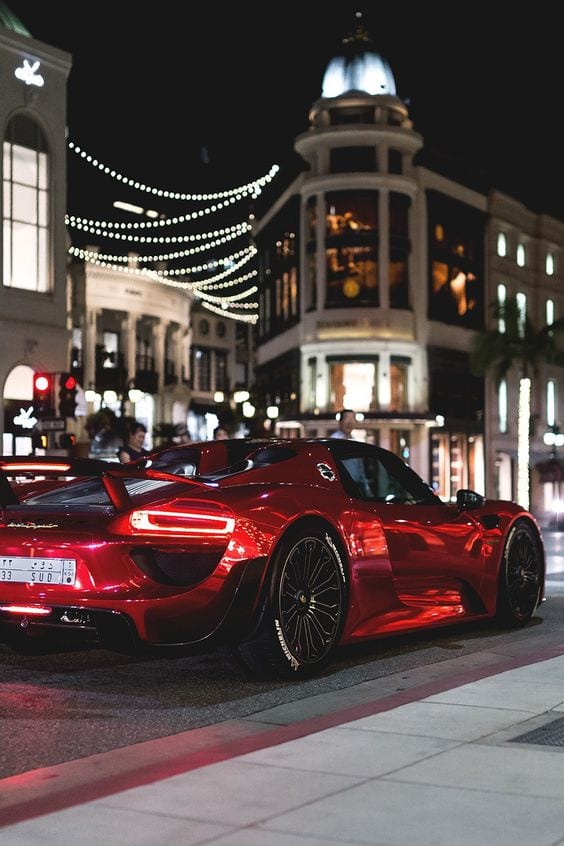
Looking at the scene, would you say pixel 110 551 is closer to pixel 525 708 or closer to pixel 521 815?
pixel 525 708

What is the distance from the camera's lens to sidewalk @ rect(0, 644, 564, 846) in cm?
387

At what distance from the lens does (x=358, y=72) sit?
50.7 meters

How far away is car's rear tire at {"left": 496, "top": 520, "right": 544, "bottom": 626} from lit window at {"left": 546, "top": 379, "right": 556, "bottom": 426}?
175 ft

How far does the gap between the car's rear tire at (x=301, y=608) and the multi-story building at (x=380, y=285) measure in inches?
1595

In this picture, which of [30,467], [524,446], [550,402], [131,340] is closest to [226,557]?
[30,467]

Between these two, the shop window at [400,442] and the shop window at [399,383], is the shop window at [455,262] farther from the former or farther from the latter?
the shop window at [400,442]

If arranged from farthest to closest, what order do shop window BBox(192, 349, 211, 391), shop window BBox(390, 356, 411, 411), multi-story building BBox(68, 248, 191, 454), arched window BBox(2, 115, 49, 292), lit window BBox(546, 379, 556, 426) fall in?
shop window BBox(192, 349, 211, 391)
multi-story building BBox(68, 248, 191, 454)
lit window BBox(546, 379, 556, 426)
shop window BBox(390, 356, 411, 411)
arched window BBox(2, 115, 49, 292)

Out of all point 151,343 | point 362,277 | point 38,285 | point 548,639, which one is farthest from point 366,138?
point 548,639

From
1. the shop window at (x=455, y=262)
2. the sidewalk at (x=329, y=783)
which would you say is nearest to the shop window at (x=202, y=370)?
the shop window at (x=455, y=262)

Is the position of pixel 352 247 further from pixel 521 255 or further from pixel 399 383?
pixel 521 255

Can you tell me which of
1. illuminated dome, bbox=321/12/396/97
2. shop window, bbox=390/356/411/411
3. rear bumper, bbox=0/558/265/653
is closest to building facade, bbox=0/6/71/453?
shop window, bbox=390/356/411/411

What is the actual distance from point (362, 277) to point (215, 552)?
1703 inches

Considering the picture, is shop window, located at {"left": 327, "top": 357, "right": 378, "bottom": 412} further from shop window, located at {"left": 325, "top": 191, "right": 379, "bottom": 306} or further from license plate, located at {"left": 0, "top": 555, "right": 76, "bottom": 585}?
license plate, located at {"left": 0, "top": 555, "right": 76, "bottom": 585}

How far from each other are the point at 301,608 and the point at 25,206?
28392 mm
